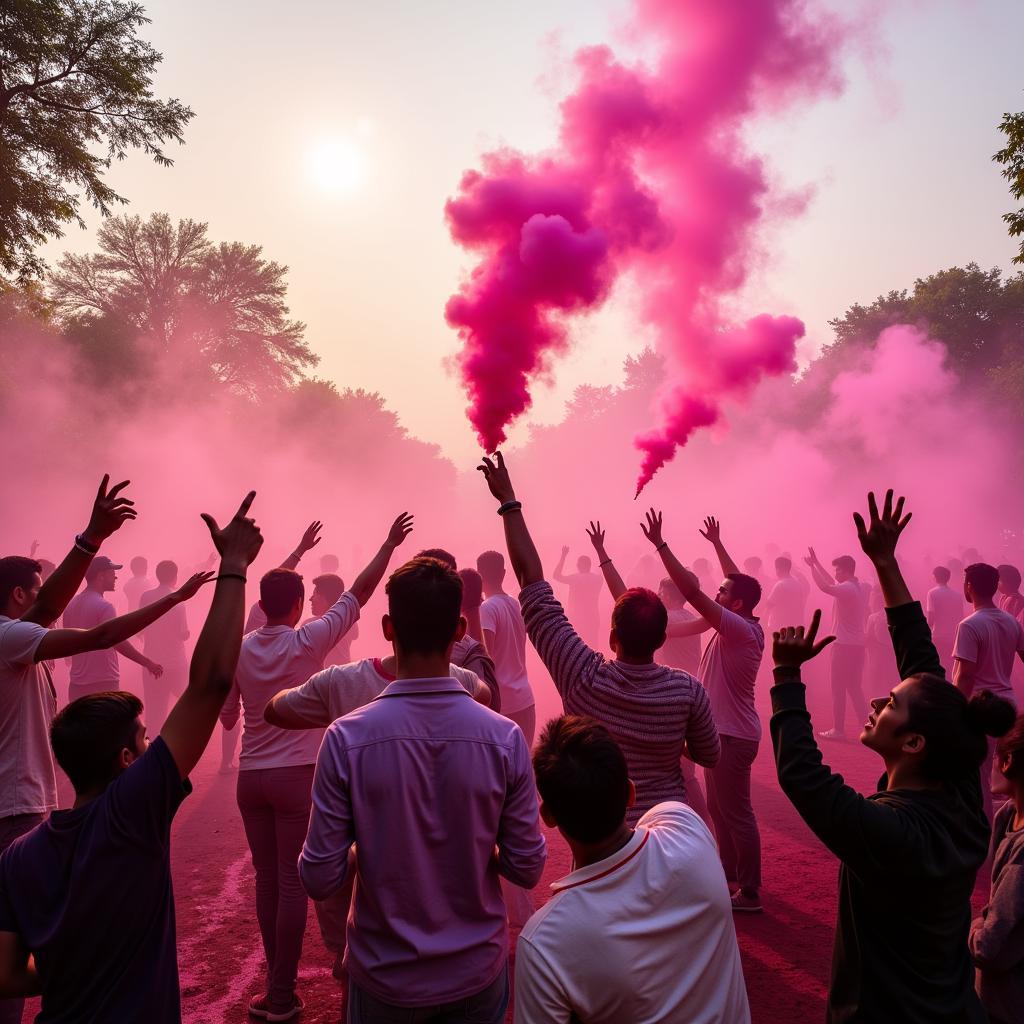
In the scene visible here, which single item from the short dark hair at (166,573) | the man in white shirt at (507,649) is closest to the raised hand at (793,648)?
the man in white shirt at (507,649)

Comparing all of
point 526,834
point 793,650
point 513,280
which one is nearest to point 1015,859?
point 793,650

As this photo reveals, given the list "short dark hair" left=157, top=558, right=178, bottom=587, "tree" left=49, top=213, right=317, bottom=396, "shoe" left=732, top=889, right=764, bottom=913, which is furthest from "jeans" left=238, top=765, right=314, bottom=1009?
"tree" left=49, top=213, right=317, bottom=396

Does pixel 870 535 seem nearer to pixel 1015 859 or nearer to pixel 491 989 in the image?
pixel 1015 859

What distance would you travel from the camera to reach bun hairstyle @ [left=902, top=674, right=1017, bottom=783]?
241 cm

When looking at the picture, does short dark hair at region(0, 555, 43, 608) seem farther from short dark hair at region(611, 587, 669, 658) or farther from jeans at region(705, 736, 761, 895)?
jeans at region(705, 736, 761, 895)

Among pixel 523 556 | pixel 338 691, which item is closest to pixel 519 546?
pixel 523 556

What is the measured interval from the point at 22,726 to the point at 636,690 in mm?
3092

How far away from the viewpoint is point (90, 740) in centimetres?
249

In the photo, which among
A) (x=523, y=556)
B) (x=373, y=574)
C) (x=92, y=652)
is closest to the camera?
(x=523, y=556)

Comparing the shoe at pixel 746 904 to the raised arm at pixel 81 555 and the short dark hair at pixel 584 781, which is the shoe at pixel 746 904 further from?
the raised arm at pixel 81 555

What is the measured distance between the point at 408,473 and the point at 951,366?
31647 millimetres

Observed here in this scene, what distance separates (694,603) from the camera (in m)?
5.51

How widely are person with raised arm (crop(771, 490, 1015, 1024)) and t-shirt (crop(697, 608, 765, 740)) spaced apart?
10.9 ft

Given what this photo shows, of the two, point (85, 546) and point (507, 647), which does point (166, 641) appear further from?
point (85, 546)
